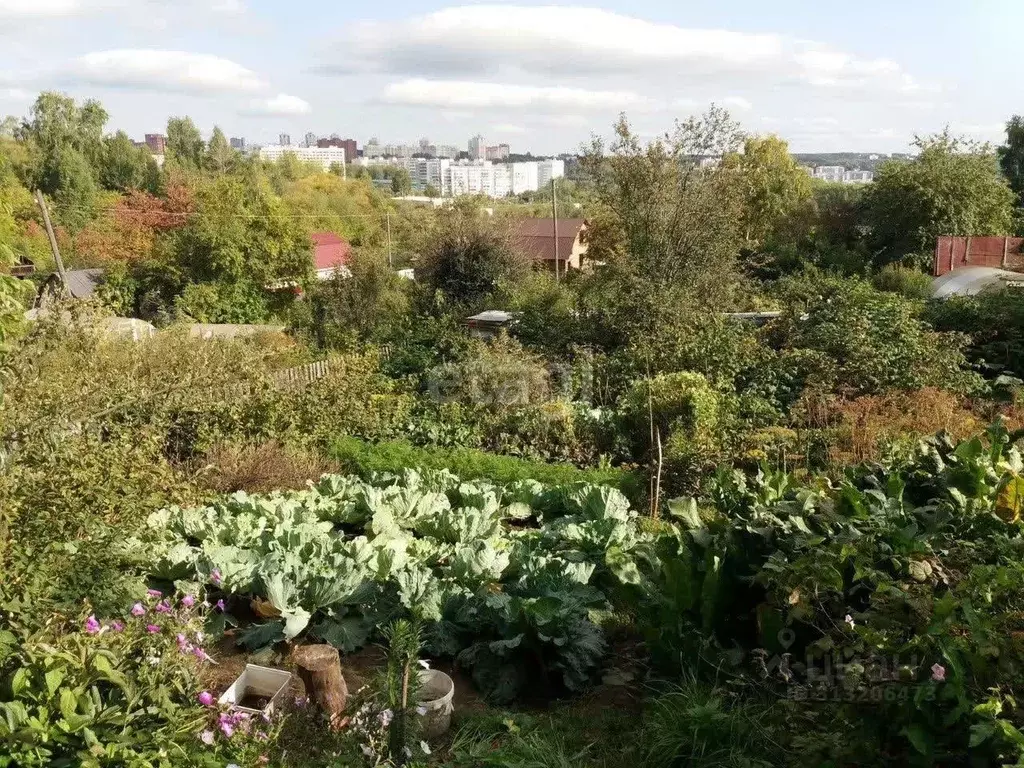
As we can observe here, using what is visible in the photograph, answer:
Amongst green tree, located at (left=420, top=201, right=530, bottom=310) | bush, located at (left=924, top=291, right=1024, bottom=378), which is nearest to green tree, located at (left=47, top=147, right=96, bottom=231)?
green tree, located at (left=420, top=201, right=530, bottom=310)

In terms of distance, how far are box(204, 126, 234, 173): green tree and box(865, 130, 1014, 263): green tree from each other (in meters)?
34.2

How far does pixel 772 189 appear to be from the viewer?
33.0 metres

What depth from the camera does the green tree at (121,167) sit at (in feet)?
164

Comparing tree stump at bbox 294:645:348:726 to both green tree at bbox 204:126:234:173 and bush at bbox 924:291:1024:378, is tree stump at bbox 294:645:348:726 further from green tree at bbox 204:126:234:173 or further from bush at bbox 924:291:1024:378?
green tree at bbox 204:126:234:173

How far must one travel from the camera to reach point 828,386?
11.3 m

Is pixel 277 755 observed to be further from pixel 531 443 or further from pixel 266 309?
pixel 266 309

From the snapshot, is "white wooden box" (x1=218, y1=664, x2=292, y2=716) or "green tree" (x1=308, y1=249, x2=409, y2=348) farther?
"green tree" (x1=308, y1=249, x2=409, y2=348)

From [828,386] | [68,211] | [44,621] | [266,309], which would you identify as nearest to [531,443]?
[828,386]

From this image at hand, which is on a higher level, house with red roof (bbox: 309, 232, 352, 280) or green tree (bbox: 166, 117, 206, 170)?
green tree (bbox: 166, 117, 206, 170)

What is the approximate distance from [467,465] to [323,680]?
5136 millimetres

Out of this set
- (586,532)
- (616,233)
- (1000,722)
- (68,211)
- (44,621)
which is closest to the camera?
(1000,722)

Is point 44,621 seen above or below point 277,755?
above

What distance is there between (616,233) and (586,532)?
37.5 feet

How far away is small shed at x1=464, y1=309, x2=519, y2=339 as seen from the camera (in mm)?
16156
